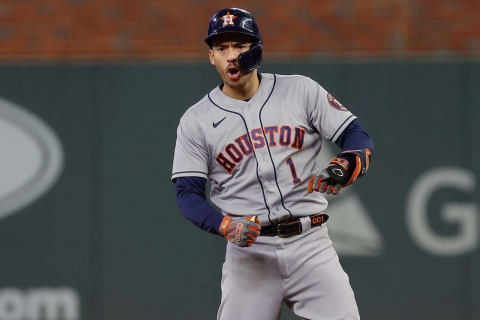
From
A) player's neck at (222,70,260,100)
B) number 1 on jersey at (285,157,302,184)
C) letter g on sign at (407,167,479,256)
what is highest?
player's neck at (222,70,260,100)

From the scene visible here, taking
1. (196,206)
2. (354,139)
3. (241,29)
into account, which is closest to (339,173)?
(354,139)

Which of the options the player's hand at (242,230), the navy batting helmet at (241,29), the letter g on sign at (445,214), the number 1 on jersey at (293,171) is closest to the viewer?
the player's hand at (242,230)

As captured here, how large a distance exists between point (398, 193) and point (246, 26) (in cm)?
324

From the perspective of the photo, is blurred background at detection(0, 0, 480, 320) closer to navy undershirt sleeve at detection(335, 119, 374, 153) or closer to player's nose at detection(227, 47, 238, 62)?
navy undershirt sleeve at detection(335, 119, 374, 153)

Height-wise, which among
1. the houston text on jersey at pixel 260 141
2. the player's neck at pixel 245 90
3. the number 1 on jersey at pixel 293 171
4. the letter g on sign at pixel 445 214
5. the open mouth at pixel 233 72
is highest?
the open mouth at pixel 233 72

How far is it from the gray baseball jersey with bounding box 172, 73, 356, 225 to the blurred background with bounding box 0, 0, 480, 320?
2751 millimetres

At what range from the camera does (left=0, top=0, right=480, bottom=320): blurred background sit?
6594 millimetres

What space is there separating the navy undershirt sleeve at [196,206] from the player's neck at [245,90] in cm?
41

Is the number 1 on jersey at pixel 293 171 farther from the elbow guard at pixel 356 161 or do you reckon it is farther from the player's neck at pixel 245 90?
the player's neck at pixel 245 90

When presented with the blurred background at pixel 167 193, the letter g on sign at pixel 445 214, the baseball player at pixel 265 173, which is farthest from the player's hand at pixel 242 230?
the letter g on sign at pixel 445 214

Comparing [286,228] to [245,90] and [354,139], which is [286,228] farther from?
[245,90]

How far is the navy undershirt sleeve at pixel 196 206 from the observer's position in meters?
3.63

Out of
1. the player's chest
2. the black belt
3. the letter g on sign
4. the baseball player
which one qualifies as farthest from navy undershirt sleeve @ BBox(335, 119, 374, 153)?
the letter g on sign

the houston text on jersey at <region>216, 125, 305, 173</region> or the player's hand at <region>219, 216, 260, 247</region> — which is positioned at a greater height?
the houston text on jersey at <region>216, 125, 305, 173</region>
